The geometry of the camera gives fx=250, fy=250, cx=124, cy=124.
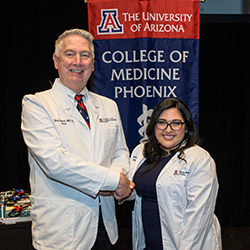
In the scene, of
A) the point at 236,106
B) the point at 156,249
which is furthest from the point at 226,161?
the point at 156,249

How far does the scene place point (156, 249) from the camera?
1775 millimetres

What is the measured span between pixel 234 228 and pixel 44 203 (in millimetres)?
3225

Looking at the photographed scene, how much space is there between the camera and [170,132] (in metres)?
1.85

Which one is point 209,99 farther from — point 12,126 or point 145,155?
point 12,126

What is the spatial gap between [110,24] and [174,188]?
6.54 ft

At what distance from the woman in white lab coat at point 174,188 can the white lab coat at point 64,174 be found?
0.31 metres

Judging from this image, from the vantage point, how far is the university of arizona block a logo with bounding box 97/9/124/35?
2.79 metres

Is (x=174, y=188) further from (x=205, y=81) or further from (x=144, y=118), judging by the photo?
(x=205, y=81)

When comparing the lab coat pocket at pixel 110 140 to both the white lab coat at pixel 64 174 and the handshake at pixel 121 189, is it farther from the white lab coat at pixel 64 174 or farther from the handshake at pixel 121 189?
the handshake at pixel 121 189

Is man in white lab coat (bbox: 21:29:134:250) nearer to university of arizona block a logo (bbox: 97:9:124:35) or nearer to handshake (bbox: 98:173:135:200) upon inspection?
handshake (bbox: 98:173:135:200)

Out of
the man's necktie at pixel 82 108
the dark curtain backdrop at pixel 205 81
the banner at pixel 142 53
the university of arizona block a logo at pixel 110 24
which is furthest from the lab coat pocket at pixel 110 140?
the dark curtain backdrop at pixel 205 81

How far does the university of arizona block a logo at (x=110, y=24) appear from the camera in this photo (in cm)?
279

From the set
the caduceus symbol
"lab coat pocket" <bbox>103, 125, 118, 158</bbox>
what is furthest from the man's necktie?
the caduceus symbol

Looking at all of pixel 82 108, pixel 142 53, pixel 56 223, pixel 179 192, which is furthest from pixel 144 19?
pixel 56 223
